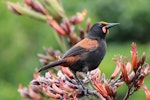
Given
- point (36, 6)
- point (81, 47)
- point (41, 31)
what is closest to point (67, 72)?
point (81, 47)

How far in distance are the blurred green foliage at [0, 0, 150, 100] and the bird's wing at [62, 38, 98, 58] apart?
929 centimetres

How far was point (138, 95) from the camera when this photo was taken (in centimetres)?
1059

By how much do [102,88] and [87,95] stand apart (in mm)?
125

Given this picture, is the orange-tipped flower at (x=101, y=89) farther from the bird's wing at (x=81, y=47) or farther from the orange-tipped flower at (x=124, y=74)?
the bird's wing at (x=81, y=47)

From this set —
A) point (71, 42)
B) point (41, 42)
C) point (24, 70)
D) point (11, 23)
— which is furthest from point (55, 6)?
point (11, 23)

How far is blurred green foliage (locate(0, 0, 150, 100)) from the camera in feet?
45.7

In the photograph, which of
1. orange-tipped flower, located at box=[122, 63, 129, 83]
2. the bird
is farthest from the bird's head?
orange-tipped flower, located at box=[122, 63, 129, 83]

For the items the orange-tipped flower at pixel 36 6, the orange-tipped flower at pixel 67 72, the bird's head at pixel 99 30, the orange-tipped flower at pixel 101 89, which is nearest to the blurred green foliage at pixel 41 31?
the orange-tipped flower at pixel 36 6

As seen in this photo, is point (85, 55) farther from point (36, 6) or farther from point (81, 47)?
point (36, 6)

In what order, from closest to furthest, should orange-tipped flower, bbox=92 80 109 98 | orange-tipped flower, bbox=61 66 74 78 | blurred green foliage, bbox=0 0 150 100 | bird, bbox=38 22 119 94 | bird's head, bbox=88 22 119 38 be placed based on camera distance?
orange-tipped flower, bbox=92 80 109 98 → orange-tipped flower, bbox=61 66 74 78 → bird, bbox=38 22 119 94 → bird's head, bbox=88 22 119 38 → blurred green foliage, bbox=0 0 150 100

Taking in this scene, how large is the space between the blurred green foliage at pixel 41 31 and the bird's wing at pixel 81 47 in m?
9.29

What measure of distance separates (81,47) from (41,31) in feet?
37.1

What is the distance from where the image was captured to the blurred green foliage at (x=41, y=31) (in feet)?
45.7

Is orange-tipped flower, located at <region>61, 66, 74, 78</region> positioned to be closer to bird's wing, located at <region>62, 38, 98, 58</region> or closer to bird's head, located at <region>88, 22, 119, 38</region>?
bird's wing, located at <region>62, 38, 98, 58</region>
